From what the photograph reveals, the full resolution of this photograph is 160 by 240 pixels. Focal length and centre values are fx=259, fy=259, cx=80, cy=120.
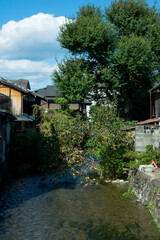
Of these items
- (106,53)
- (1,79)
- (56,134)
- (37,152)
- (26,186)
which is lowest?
(26,186)

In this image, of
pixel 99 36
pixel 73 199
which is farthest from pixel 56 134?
pixel 99 36

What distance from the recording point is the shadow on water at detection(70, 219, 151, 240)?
8.09 m

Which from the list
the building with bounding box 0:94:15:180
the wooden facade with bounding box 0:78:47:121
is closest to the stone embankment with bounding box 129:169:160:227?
the building with bounding box 0:94:15:180

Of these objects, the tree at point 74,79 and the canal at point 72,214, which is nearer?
the canal at point 72,214

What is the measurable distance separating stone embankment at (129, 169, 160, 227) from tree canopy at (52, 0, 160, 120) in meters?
19.1

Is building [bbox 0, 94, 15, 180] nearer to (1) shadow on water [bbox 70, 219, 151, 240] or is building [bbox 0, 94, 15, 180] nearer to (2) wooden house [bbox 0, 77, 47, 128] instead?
(1) shadow on water [bbox 70, 219, 151, 240]

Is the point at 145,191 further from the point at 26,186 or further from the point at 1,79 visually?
the point at 1,79

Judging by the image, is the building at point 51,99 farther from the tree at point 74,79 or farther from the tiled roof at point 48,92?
the tree at point 74,79

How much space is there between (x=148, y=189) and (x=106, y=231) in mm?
2998

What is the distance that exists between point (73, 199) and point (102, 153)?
13.3 ft

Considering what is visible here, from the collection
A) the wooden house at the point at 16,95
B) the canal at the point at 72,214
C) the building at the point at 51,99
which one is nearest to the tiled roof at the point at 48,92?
the building at the point at 51,99

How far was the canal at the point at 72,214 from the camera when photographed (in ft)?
27.6

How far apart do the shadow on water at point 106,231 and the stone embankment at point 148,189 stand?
33.5 inches

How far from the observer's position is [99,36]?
99.6 feet
